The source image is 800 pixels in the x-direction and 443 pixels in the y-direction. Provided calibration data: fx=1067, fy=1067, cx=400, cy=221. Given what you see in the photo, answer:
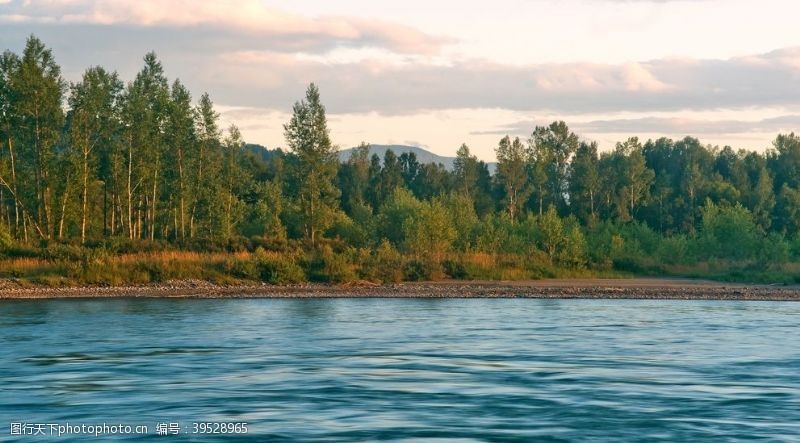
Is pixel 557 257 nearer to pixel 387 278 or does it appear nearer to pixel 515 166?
pixel 387 278

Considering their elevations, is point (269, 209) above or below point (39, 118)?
below

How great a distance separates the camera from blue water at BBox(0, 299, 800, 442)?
53.7 feet

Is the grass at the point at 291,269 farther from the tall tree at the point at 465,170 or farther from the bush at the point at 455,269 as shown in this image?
the tall tree at the point at 465,170

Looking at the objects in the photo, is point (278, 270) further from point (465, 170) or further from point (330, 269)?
point (465, 170)

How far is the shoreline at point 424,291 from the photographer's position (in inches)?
1725

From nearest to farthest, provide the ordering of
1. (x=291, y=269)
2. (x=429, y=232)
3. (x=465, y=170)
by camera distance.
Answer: (x=291, y=269) → (x=429, y=232) → (x=465, y=170)

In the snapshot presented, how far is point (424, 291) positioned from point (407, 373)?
80.3 feet

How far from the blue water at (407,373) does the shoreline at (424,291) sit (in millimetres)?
6645

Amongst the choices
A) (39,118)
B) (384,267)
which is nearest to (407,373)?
(384,267)

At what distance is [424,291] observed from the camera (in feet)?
152

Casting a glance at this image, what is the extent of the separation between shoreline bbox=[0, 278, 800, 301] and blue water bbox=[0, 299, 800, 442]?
21.8ft

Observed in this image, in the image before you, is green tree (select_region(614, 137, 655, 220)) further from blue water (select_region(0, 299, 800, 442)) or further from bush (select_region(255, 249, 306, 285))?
blue water (select_region(0, 299, 800, 442))

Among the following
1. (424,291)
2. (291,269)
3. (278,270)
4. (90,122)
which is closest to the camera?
(424,291)

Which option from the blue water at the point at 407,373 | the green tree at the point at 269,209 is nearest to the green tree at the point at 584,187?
the green tree at the point at 269,209
